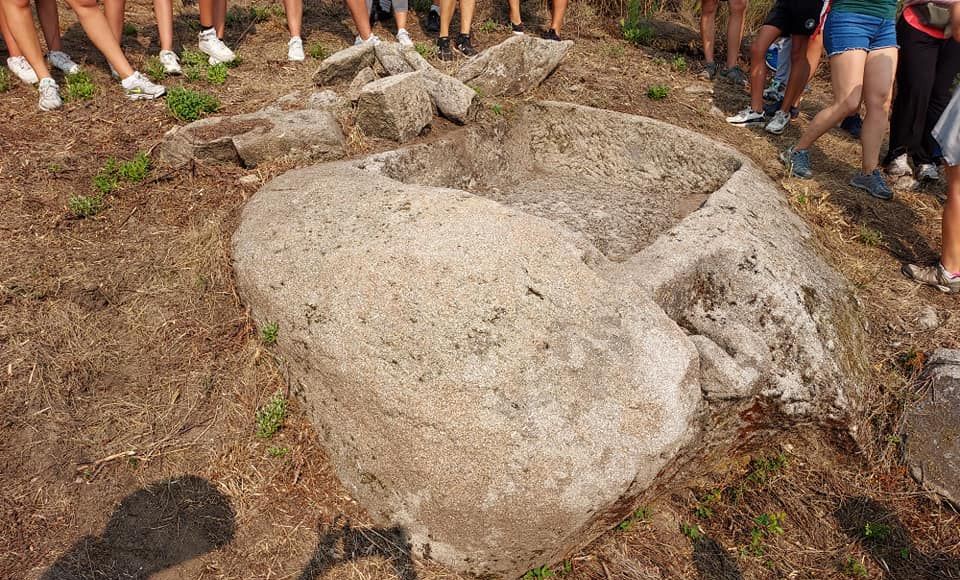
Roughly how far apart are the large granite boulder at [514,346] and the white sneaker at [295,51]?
279 cm

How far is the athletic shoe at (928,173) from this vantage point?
16.0 ft

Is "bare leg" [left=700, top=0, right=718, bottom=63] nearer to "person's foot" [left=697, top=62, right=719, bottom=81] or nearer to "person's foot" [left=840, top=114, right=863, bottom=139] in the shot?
"person's foot" [left=697, top=62, right=719, bottom=81]

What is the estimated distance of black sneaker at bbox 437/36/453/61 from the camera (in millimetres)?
6062

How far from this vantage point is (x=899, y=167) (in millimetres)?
4961

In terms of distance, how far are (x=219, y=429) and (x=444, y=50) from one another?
450 cm

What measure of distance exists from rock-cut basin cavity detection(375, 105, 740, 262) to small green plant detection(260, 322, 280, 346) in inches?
51.8

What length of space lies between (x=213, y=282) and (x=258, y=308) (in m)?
0.50

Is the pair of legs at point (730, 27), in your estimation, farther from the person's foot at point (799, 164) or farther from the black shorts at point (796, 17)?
the person's foot at point (799, 164)

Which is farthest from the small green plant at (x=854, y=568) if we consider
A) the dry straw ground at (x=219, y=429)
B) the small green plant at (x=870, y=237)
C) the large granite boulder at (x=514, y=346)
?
the small green plant at (x=870, y=237)

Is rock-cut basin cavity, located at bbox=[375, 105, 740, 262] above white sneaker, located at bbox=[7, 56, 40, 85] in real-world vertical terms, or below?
below

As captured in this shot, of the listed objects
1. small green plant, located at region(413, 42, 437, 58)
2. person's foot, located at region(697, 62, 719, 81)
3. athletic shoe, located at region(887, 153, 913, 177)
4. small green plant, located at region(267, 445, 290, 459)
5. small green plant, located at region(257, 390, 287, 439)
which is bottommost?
athletic shoe, located at region(887, 153, 913, 177)

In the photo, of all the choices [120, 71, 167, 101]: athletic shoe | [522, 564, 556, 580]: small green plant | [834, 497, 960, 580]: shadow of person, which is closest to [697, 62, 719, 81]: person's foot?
[834, 497, 960, 580]: shadow of person

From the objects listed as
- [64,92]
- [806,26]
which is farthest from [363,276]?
[806,26]

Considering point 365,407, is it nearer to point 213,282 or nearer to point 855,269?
point 213,282
